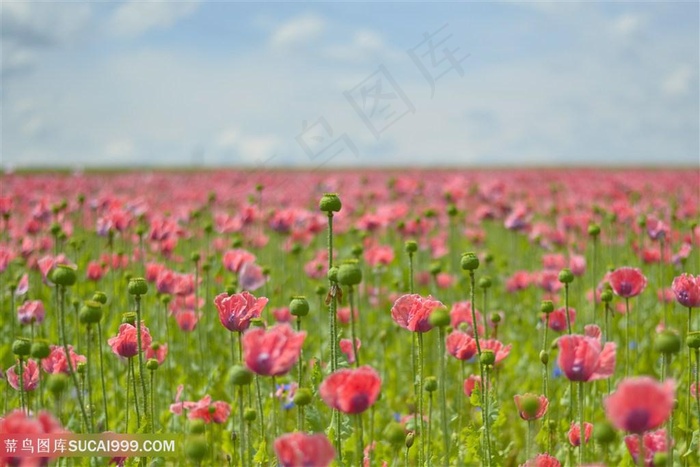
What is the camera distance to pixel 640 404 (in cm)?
116

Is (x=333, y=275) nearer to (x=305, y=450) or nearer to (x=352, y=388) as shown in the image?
(x=352, y=388)

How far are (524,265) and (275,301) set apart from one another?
9.72 ft

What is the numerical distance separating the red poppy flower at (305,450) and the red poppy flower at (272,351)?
255 mm

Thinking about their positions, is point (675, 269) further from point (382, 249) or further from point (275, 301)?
point (275, 301)

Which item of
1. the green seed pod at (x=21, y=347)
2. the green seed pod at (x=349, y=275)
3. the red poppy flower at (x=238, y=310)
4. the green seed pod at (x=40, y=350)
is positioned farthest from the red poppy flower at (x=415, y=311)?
the green seed pod at (x=21, y=347)

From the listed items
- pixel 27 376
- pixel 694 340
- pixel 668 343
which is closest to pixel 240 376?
pixel 668 343

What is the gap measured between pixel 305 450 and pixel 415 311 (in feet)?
2.56

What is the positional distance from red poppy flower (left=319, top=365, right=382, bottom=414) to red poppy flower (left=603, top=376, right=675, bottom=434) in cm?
47

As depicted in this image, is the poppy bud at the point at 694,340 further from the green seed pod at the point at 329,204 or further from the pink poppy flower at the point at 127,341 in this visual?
the pink poppy flower at the point at 127,341

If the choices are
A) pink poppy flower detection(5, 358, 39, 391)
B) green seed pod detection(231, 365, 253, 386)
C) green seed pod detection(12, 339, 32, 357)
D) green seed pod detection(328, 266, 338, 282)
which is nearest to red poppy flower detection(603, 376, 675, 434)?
green seed pod detection(231, 365, 253, 386)

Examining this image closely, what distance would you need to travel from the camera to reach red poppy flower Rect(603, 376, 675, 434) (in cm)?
115

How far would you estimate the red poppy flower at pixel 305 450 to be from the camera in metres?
1.19

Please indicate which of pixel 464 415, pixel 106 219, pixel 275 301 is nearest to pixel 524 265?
pixel 275 301

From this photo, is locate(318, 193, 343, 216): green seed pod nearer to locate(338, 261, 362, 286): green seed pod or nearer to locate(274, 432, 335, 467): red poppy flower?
locate(338, 261, 362, 286): green seed pod
